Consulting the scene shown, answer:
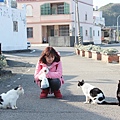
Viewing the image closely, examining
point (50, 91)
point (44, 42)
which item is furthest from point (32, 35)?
point (50, 91)

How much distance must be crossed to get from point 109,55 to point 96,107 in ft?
43.6

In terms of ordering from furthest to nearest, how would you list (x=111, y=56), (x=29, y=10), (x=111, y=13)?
(x=111, y=13), (x=29, y=10), (x=111, y=56)

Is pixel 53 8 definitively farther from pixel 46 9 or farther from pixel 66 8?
pixel 66 8

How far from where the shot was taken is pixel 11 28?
116 feet

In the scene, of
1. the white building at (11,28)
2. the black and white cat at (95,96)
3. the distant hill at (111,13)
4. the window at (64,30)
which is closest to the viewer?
the black and white cat at (95,96)

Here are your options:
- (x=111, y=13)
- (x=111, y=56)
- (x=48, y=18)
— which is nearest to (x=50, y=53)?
(x=111, y=56)

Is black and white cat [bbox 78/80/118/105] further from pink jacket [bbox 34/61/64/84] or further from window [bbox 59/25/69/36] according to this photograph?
window [bbox 59/25/69/36]

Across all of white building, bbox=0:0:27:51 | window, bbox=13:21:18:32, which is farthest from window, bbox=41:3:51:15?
window, bbox=13:21:18:32

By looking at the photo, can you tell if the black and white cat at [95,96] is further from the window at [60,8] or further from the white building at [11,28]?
the window at [60,8]

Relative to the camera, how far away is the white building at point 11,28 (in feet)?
111

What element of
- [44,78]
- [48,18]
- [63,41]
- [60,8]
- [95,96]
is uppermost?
[60,8]

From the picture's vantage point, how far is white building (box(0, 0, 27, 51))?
33875mm

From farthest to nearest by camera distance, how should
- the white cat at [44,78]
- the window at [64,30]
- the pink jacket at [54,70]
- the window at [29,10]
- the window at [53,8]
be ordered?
the window at [29,10], the window at [64,30], the window at [53,8], the pink jacket at [54,70], the white cat at [44,78]

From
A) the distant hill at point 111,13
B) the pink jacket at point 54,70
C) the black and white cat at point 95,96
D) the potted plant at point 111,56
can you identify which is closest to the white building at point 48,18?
the potted plant at point 111,56
